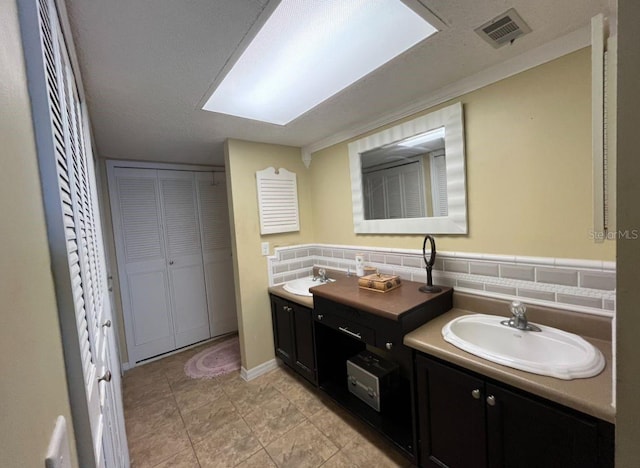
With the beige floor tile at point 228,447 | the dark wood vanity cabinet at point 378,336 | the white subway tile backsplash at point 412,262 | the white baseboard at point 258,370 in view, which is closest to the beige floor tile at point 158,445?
the beige floor tile at point 228,447

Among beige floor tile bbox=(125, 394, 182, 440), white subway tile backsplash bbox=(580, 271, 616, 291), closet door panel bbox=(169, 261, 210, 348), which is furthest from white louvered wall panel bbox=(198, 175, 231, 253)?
white subway tile backsplash bbox=(580, 271, 616, 291)

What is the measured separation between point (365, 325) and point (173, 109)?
1.73 metres

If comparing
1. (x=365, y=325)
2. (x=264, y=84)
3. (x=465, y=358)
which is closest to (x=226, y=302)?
(x=365, y=325)

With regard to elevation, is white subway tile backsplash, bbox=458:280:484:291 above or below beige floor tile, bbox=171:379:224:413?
above

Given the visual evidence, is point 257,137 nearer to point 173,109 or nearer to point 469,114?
point 173,109

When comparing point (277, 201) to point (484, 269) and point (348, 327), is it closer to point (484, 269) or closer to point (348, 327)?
point (348, 327)

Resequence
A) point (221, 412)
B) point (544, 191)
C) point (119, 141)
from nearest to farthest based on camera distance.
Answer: point (544, 191) < point (221, 412) < point (119, 141)

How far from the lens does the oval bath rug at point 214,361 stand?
254 centimetres

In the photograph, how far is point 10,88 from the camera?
14.0 inches

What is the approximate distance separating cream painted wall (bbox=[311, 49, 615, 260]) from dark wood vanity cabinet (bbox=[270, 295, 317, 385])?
1166 millimetres

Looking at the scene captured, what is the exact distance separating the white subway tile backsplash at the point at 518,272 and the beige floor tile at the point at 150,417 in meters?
2.36

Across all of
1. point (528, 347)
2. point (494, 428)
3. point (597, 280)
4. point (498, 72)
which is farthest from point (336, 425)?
point (498, 72)

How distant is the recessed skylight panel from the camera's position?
3.46 feet

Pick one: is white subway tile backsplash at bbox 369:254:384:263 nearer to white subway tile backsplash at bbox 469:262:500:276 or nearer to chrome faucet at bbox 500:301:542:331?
white subway tile backsplash at bbox 469:262:500:276
